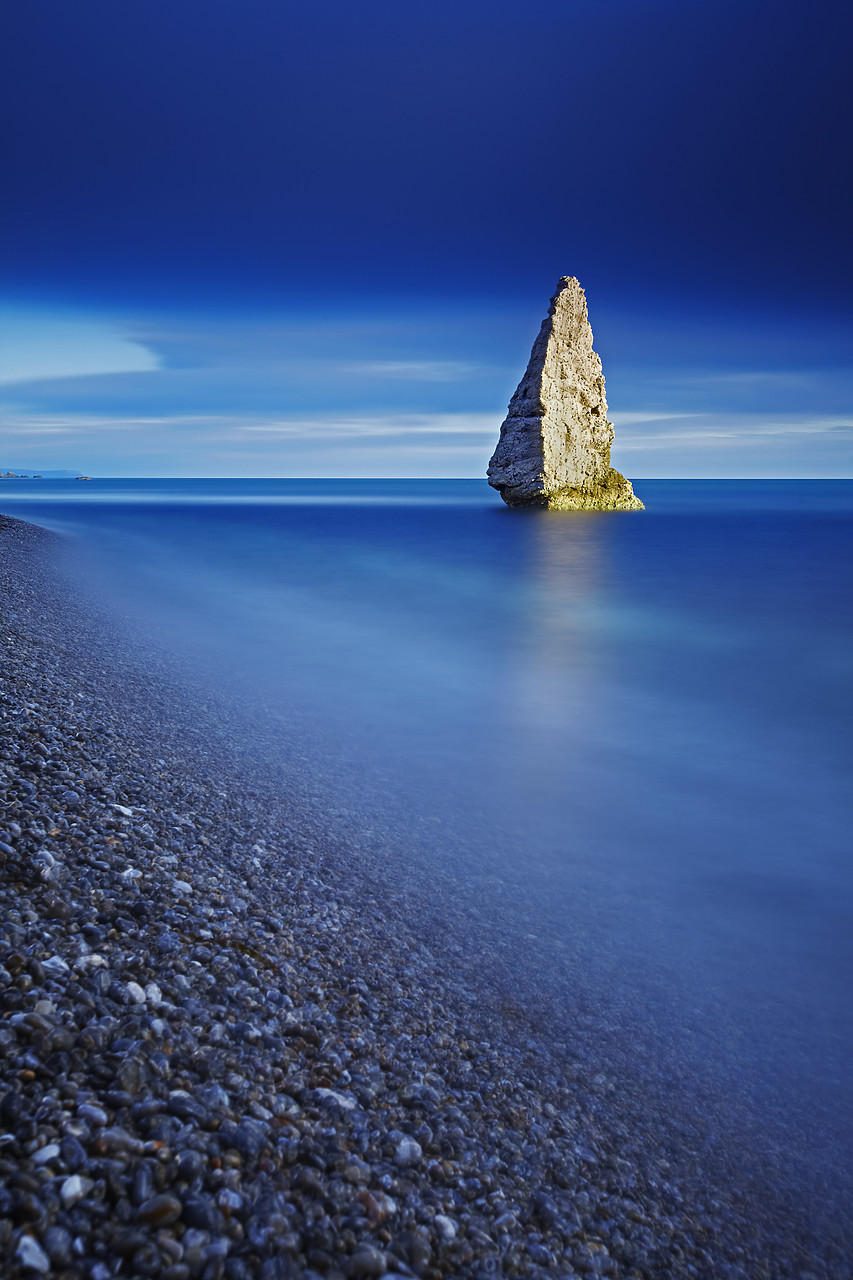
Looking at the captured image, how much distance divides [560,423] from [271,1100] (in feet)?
186

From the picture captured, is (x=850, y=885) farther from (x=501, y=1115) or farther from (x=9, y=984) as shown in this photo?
(x=9, y=984)

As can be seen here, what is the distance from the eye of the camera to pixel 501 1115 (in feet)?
12.8

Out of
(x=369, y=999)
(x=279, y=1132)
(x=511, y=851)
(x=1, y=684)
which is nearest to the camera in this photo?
(x=279, y=1132)

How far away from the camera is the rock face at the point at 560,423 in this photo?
55.4 meters

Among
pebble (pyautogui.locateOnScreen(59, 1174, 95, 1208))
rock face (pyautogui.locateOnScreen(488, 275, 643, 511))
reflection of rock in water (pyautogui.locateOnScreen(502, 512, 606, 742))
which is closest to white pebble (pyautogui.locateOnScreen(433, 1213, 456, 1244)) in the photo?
pebble (pyautogui.locateOnScreen(59, 1174, 95, 1208))

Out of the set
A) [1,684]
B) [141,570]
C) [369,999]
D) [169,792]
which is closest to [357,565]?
[141,570]

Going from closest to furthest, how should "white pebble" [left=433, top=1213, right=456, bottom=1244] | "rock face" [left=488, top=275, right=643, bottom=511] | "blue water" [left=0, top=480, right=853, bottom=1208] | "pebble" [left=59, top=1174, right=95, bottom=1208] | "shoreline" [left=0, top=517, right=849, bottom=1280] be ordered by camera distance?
"pebble" [left=59, top=1174, right=95, bottom=1208] → "shoreline" [left=0, top=517, right=849, bottom=1280] → "white pebble" [left=433, top=1213, right=456, bottom=1244] → "blue water" [left=0, top=480, right=853, bottom=1208] → "rock face" [left=488, top=275, right=643, bottom=511]

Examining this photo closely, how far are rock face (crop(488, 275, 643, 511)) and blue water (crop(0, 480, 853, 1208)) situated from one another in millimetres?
32437

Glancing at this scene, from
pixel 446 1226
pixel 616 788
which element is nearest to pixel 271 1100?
pixel 446 1226

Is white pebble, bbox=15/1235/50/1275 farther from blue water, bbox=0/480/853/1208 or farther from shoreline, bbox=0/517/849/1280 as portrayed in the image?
blue water, bbox=0/480/853/1208

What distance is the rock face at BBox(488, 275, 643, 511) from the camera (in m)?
55.4

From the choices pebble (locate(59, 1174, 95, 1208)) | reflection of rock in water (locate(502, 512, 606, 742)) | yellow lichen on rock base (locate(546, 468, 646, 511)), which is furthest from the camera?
yellow lichen on rock base (locate(546, 468, 646, 511))

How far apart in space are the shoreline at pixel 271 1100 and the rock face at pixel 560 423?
53.4 metres

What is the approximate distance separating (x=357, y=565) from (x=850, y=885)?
29089 mm
